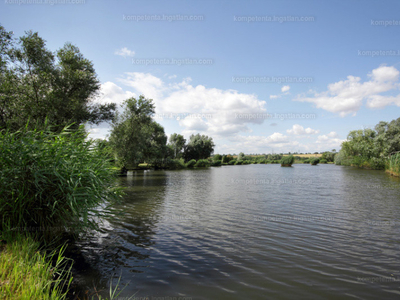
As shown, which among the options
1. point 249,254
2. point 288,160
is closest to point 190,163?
point 288,160

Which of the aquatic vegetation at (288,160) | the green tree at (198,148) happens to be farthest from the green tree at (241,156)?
the aquatic vegetation at (288,160)

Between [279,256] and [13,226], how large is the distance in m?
7.47

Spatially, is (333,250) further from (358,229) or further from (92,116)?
(92,116)

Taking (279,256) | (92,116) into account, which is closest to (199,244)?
Answer: (279,256)

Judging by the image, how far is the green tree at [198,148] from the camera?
89.3 meters

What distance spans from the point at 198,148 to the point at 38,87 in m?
72.6

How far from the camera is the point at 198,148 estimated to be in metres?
89.8

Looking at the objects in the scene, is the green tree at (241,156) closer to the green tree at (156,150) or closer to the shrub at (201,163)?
the shrub at (201,163)

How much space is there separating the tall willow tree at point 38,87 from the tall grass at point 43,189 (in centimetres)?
940

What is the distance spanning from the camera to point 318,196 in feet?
55.1

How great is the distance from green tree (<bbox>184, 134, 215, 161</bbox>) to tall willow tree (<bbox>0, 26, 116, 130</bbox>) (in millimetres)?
66661

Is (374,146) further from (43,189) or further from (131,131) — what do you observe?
(43,189)

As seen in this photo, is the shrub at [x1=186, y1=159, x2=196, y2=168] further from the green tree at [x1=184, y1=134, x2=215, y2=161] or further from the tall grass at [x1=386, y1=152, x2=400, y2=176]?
the tall grass at [x1=386, y1=152, x2=400, y2=176]

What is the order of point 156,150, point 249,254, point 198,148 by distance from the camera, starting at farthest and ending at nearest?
point 198,148
point 156,150
point 249,254
